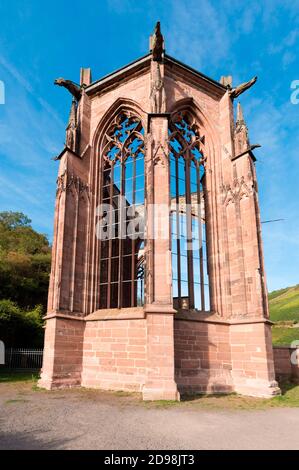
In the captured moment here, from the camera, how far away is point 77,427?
199 inches

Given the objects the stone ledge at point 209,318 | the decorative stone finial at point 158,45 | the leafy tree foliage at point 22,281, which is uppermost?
the decorative stone finial at point 158,45

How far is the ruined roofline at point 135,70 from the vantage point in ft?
39.6

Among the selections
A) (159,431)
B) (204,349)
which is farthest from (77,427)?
(204,349)

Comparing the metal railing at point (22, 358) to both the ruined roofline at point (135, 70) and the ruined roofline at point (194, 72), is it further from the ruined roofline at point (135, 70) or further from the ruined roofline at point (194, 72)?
the ruined roofline at point (194, 72)

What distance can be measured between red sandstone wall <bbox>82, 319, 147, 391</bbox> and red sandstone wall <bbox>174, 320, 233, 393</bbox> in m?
1.03

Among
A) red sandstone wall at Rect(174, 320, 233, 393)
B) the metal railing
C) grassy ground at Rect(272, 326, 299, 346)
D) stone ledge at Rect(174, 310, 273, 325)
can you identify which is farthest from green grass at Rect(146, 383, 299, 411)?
grassy ground at Rect(272, 326, 299, 346)

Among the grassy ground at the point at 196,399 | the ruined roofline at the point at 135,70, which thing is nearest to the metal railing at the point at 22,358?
the grassy ground at the point at 196,399

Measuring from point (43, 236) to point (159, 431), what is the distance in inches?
1084

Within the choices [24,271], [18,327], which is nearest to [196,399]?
[18,327]

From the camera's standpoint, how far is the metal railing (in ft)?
50.9

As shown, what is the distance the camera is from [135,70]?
40.7 feet

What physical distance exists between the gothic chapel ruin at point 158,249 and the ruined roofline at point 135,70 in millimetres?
48

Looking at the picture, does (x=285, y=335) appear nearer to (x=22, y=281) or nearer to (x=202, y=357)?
(x=202, y=357)

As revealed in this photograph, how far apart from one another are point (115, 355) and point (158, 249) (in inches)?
133
